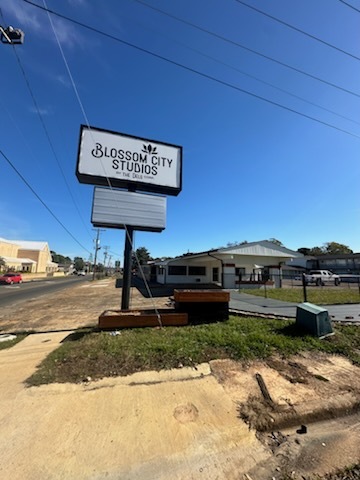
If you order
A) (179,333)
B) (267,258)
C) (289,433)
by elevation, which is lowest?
(289,433)

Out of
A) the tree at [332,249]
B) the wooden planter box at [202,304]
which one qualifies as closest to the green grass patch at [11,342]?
the wooden planter box at [202,304]

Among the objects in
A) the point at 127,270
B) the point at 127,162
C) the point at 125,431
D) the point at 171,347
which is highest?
the point at 127,162

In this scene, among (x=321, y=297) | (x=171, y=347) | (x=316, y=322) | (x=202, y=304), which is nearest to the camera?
(x=171, y=347)

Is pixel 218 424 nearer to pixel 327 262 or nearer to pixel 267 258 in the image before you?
pixel 267 258

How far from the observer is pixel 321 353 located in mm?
4398

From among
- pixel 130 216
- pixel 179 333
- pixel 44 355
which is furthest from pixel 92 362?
pixel 130 216

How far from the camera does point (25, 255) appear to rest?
63469mm

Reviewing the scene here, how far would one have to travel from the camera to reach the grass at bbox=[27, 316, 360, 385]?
3.71 m

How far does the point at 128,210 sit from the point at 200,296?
326 centimetres

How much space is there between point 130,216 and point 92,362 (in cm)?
412

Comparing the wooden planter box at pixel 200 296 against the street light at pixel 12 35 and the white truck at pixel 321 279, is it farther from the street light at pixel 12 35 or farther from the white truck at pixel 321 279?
the white truck at pixel 321 279

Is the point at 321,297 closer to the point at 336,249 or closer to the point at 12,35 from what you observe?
the point at 12,35

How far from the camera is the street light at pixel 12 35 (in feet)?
15.7

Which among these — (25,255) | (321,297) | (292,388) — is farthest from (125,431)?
(25,255)
